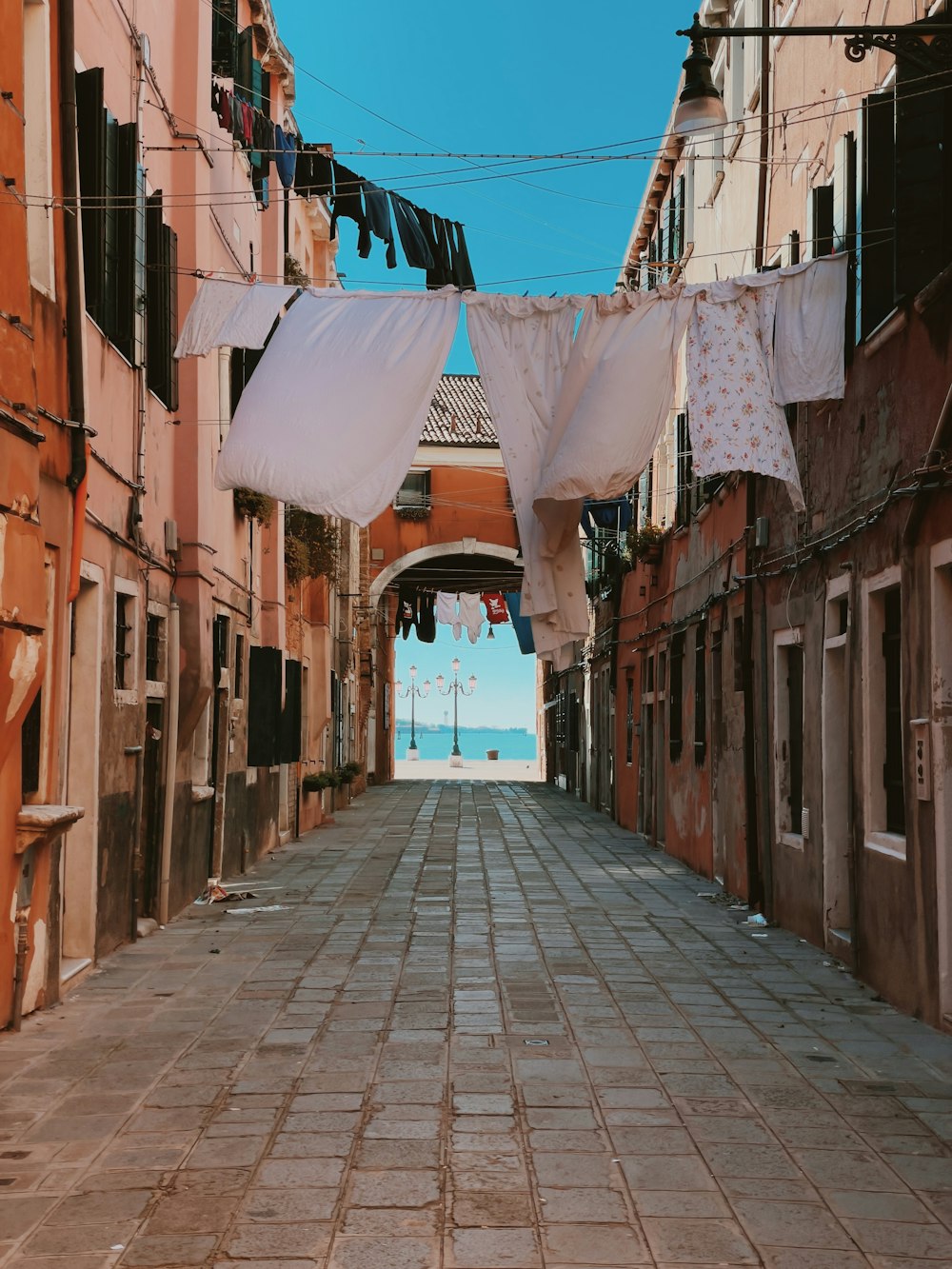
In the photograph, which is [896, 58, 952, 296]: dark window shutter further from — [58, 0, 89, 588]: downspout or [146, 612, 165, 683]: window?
[146, 612, 165, 683]: window

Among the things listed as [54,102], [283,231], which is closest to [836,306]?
Answer: [54,102]

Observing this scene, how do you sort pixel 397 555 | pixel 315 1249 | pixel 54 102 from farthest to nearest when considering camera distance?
1. pixel 397 555
2. pixel 54 102
3. pixel 315 1249

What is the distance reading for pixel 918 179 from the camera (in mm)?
8641

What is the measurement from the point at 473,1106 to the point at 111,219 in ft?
22.2

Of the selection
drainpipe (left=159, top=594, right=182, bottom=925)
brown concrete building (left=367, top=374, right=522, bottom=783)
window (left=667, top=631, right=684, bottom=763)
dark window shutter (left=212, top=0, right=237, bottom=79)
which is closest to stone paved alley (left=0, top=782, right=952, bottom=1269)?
drainpipe (left=159, top=594, right=182, bottom=925)

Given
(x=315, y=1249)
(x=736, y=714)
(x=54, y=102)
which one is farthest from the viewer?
(x=736, y=714)

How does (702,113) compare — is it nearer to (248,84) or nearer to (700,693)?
(248,84)

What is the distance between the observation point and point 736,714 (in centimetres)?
1437

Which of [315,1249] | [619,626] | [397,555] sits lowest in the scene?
[315,1249]

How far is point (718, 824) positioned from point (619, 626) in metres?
10.7

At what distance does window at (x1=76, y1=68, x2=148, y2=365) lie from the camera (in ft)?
30.5

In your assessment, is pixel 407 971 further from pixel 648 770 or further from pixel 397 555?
pixel 397 555

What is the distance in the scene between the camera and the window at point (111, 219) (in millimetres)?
9289

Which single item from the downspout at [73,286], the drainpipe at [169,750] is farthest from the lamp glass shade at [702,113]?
the drainpipe at [169,750]
